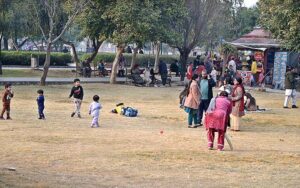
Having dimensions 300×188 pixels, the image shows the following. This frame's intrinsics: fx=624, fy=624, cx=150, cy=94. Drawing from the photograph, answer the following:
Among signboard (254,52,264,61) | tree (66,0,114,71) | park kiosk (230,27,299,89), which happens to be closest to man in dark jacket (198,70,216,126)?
tree (66,0,114,71)

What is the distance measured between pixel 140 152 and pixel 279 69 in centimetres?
2488

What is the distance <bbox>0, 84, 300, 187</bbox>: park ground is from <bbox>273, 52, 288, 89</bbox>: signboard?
13825mm

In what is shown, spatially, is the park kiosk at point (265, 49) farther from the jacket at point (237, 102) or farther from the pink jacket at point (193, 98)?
the pink jacket at point (193, 98)

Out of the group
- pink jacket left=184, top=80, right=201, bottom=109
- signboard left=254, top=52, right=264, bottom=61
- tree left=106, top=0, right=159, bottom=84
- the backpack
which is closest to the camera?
pink jacket left=184, top=80, right=201, bottom=109

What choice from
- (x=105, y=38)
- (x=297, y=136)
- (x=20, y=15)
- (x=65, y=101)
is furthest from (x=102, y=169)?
(x=20, y=15)

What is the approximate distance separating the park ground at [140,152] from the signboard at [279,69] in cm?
1383

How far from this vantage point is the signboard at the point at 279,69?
36.6 m

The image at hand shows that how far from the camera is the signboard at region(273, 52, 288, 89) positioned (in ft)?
120

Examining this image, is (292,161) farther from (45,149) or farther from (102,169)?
(45,149)

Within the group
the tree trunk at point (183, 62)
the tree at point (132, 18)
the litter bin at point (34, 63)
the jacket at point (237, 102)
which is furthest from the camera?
the litter bin at point (34, 63)

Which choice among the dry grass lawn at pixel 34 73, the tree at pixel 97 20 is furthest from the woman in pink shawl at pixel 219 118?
the dry grass lawn at pixel 34 73

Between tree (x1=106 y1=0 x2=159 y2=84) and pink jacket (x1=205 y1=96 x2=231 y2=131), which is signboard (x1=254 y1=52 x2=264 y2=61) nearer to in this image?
tree (x1=106 y1=0 x2=159 y2=84)

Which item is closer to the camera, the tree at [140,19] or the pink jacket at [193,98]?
the pink jacket at [193,98]

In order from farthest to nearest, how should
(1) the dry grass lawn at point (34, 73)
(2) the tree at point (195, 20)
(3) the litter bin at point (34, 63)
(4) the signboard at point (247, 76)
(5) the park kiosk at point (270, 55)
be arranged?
(3) the litter bin at point (34, 63) → (2) the tree at point (195, 20) → (1) the dry grass lawn at point (34, 73) → (4) the signboard at point (247, 76) → (5) the park kiosk at point (270, 55)
